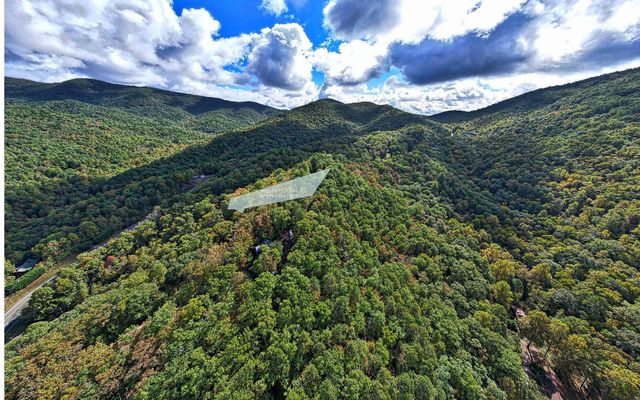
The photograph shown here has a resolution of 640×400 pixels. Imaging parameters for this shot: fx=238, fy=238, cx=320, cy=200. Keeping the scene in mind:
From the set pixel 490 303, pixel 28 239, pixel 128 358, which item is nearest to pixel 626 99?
pixel 490 303

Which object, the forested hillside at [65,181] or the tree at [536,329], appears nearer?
the tree at [536,329]

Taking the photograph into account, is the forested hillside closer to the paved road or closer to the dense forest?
the dense forest

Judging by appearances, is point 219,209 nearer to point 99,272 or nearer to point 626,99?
point 99,272

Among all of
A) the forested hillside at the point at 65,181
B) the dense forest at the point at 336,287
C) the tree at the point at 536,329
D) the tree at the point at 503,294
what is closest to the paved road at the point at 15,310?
the dense forest at the point at 336,287

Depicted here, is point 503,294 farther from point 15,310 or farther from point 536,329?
point 15,310

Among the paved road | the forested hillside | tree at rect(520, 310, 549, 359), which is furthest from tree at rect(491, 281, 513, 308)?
the forested hillside

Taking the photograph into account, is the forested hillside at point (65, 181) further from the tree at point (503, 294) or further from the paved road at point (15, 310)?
the tree at point (503, 294)

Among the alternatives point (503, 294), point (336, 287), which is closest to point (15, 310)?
point (336, 287)

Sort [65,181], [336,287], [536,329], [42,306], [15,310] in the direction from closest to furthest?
[42,306] < [336,287] < [15,310] < [536,329] < [65,181]
